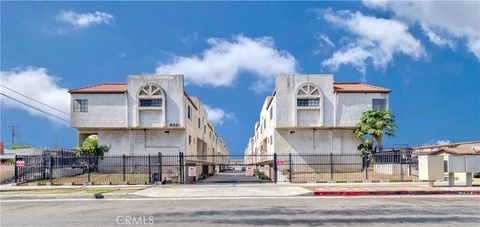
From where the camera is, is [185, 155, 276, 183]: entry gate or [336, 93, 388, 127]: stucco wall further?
[336, 93, 388, 127]: stucco wall

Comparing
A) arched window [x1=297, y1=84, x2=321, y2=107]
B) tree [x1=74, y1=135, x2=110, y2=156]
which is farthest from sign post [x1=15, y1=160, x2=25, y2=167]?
arched window [x1=297, y1=84, x2=321, y2=107]

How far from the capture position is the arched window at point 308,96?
38.9 m

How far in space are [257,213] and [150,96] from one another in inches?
1120

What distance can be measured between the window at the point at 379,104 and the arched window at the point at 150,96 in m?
20.8

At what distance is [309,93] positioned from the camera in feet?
128

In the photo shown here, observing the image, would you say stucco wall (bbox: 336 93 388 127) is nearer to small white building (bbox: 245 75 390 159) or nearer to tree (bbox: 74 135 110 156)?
small white building (bbox: 245 75 390 159)

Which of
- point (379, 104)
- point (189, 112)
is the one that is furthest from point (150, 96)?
point (379, 104)

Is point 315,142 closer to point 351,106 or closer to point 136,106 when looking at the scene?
point 351,106

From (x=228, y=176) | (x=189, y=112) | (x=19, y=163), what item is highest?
(x=189, y=112)

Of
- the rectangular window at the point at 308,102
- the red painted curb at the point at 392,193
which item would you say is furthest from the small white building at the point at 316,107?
the red painted curb at the point at 392,193

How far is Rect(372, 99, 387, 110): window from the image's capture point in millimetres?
39125

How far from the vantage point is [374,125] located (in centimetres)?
3700

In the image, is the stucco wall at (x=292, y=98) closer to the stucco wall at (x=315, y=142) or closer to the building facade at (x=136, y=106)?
the stucco wall at (x=315, y=142)

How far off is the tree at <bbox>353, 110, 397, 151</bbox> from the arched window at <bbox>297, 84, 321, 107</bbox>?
4623 millimetres
